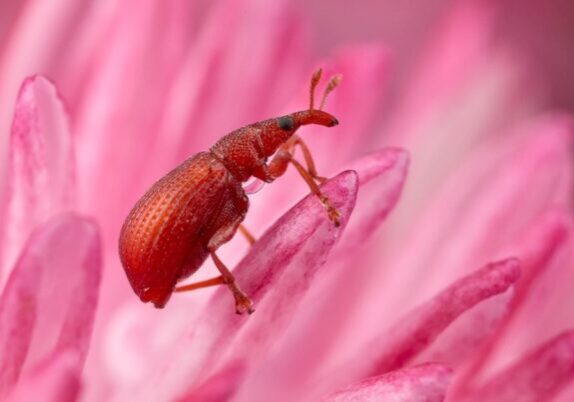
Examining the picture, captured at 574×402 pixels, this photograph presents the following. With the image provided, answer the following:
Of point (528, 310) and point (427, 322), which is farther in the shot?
point (528, 310)

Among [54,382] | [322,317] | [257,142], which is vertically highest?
[257,142]

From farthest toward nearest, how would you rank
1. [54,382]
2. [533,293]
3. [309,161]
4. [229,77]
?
[229,77]
[533,293]
[309,161]
[54,382]

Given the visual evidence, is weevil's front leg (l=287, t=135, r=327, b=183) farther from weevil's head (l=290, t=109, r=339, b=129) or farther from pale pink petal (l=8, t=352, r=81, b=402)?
pale pink petal (l=8, t=352, r=81, b=402)

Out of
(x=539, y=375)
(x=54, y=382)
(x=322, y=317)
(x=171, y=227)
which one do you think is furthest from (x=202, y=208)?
(x=322, y=317)

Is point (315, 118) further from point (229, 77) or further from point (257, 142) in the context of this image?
point (229, 77)

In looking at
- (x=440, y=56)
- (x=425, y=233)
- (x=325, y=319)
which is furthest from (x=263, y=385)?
(x=440, y=56)

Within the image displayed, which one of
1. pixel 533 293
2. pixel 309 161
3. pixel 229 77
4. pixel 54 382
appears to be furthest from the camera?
pixel 229 77

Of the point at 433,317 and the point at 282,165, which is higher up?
the point at 282,165

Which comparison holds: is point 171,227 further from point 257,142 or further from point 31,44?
point 31,44

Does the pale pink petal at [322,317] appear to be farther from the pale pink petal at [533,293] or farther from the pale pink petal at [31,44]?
the pale pink petal at [31,44]
